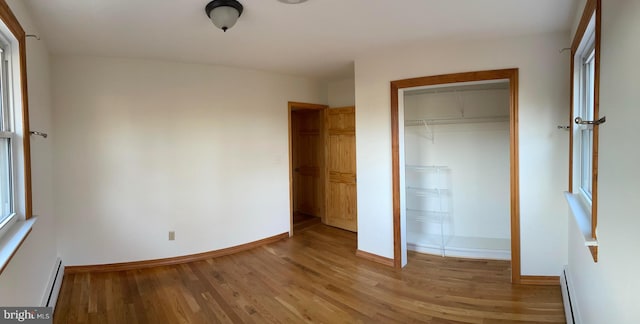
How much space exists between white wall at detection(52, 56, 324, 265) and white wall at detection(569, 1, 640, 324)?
11.4ft

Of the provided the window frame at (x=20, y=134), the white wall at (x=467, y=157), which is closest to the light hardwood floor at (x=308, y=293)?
the white wall at (x=467, y=157)

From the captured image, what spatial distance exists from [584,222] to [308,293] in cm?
209

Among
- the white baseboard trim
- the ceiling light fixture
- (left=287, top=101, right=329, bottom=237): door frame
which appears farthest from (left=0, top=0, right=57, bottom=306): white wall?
the white baseboard trim

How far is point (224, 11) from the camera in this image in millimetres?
2154

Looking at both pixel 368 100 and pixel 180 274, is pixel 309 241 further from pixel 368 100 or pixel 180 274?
pixel 368 100

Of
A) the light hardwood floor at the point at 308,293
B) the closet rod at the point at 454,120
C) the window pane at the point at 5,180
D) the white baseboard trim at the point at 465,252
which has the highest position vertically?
the closet rod at the point at 454,120

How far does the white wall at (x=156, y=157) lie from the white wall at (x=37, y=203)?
25 cm

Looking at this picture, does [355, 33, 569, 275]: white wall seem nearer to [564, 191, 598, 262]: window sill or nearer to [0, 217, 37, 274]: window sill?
[564, 191, 598, 262]: window sill

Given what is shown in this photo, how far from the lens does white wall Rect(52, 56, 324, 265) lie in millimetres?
3367

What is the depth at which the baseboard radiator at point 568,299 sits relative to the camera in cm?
224

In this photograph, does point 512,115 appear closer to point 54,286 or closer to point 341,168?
point 341,168

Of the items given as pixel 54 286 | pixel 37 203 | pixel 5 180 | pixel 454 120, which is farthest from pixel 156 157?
pixel 454 120

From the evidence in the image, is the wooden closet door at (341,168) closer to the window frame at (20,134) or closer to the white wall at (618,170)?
the white wall at (618,170)

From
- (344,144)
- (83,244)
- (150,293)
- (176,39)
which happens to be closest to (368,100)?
(344,144)
